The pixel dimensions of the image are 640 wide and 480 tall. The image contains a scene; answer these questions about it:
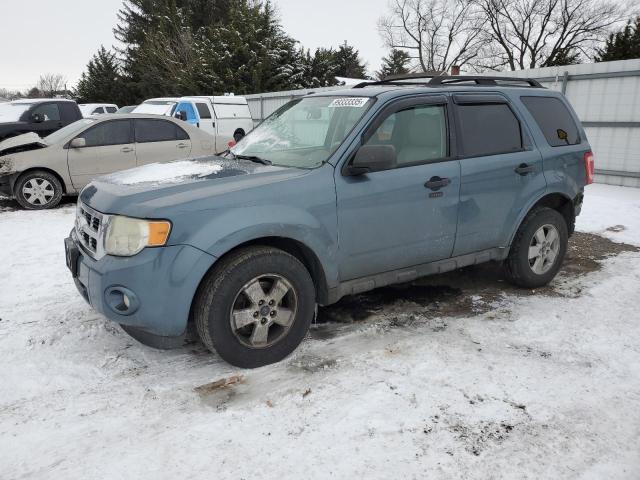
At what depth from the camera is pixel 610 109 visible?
35.0ft

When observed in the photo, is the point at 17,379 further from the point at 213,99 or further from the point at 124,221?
the point at 213,99

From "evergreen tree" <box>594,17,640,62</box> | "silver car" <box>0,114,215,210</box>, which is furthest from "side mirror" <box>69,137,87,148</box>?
"evergreen tree" <box>594,17,640,62</box>

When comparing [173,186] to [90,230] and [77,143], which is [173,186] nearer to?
[90,230]

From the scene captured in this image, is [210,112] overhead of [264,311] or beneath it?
overhead

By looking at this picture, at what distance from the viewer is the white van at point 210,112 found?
15273 millimetres

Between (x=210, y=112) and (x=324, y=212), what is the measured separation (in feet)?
43.3

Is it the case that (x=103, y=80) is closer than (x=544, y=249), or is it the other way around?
(x=544, y=249)

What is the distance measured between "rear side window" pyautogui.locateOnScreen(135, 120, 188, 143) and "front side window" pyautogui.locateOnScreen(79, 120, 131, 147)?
19 cm

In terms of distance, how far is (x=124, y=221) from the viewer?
9.89ft

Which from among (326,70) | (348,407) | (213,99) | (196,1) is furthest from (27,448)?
(196,1)

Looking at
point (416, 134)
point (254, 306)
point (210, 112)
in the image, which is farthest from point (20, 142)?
point (210, 112)

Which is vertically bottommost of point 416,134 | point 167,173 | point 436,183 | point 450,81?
point 436,183

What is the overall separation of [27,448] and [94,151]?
6.94 m

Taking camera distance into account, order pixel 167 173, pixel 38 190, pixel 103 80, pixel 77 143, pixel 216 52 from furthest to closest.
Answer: pixel 103 80
pixel 216 52
pixel 77 143
pixel 38 190
pixel 167 173
